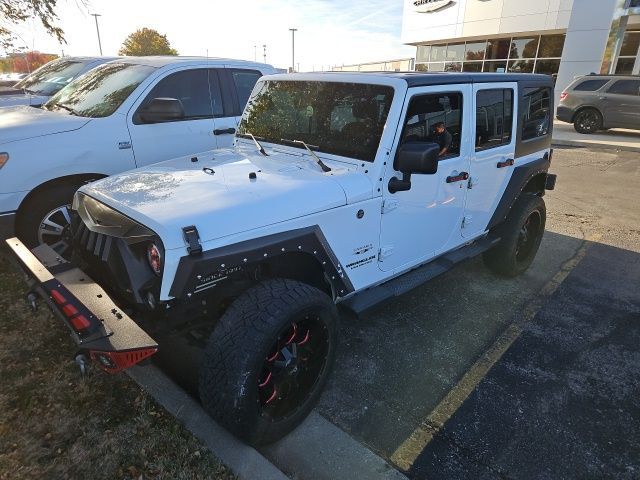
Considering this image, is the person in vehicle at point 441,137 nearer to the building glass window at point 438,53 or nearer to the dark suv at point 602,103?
the dark suv at point 602,103

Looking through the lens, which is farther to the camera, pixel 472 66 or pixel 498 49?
pixel 472 66

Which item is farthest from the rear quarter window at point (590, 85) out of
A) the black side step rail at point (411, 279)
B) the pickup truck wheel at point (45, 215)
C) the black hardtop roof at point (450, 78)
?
the pickup truck wheel at point (45, 215)

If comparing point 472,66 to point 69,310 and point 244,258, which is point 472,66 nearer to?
point 244,258

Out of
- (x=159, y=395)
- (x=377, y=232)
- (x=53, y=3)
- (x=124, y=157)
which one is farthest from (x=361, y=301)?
(x=53, y=3)

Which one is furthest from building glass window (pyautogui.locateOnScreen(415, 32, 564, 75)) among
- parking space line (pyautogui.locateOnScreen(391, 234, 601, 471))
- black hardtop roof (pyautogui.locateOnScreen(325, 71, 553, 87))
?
parking space line (pyautogui.locateOnScreen(391, 234, 601, 471))

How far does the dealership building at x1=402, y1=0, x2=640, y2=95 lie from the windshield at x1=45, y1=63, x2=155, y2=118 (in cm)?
1948

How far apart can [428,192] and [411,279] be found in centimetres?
67

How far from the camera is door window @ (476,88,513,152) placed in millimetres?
3711

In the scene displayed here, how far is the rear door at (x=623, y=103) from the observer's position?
14.0 meters

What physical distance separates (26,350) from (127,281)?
1.45m

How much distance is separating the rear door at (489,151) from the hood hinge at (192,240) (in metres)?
2.44

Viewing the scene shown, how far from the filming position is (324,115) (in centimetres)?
327

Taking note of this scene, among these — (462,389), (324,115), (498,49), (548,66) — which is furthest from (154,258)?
(498,49)

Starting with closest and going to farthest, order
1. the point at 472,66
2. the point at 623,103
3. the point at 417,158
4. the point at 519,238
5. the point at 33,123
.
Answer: the point at 417,158
the point at 33,123
the point at 519,238
the point at 623,103
the point at 472,66
